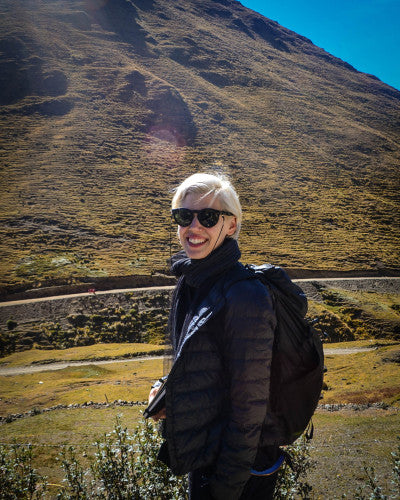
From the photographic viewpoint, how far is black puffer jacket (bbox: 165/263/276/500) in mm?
1646

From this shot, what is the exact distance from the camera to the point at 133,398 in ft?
42.7

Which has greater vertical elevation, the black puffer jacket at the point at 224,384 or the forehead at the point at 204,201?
the forehead at the point at 204,201

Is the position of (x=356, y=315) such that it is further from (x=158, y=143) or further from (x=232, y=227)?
(x=158, y=143)

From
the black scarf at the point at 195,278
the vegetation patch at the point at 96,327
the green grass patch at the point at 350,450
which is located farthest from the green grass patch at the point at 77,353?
the black scarf at the point at 195,278

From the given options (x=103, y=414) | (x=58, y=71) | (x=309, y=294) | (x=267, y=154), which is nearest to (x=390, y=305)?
(x=309, y=294)

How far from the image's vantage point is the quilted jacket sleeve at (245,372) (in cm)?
163

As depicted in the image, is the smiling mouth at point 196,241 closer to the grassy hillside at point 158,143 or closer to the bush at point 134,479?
the bush at point 134,479

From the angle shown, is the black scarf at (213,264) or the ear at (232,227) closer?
the black scarf at (213,264)

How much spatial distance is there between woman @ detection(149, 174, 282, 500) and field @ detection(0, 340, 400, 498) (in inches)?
155

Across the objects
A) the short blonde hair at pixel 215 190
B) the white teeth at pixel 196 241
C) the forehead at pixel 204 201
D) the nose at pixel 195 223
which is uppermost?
the short blonde hair at pixel 215 190

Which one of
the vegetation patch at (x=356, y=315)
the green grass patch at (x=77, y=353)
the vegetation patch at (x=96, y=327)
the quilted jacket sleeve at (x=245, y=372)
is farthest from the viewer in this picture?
the vegetation patch at (x=356, y=315)

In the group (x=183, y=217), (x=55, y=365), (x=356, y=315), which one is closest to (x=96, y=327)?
(x=55, y=365)

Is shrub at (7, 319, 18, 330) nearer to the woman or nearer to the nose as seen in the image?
the woman

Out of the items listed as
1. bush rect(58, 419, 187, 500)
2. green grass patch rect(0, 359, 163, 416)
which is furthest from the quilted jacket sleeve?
green grass patch rect(0, 359, 163, 416)
